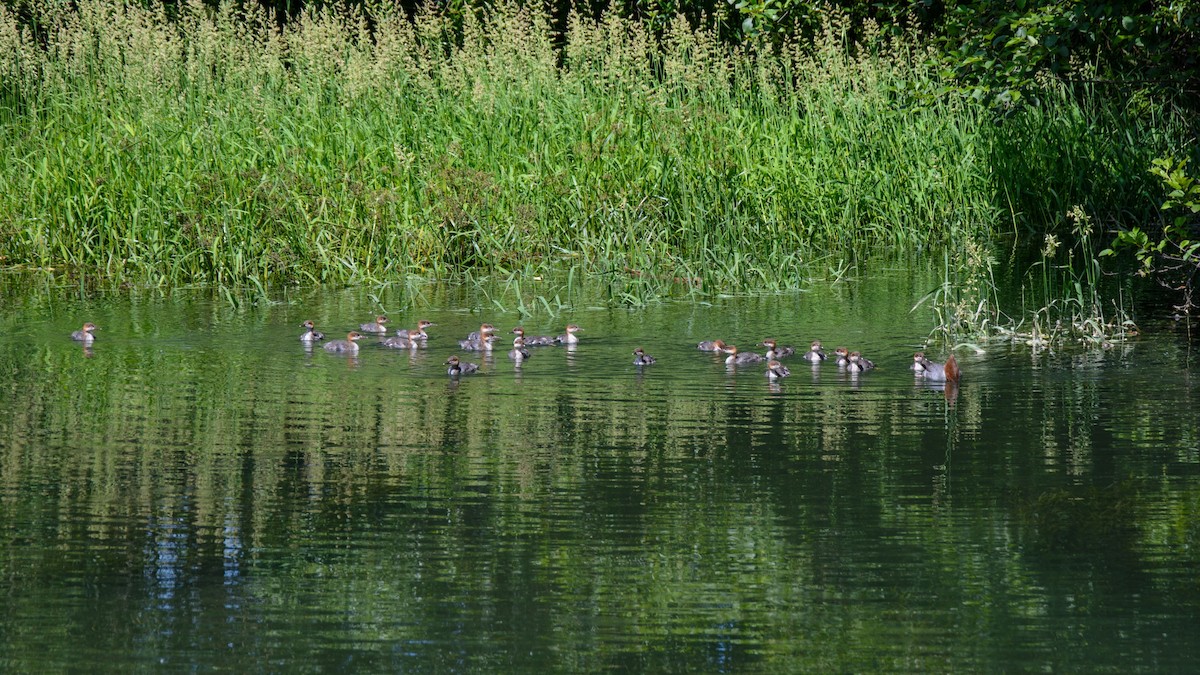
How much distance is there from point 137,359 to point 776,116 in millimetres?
7046

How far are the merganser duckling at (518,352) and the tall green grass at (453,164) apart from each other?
2875mm

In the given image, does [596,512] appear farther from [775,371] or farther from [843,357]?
[843,357]

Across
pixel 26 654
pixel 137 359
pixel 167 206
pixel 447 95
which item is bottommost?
pixel 26 654

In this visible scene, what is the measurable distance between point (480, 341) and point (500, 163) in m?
4.19

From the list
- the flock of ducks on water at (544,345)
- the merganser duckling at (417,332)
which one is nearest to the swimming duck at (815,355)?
the flock of ducks on water at (544,345)

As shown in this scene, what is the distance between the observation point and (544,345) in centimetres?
1010

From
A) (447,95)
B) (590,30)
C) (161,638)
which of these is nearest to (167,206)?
(447,95)

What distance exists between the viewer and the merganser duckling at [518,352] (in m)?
9.77

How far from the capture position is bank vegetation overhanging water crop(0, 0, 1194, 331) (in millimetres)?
13281

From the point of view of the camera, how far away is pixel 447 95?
1509cm

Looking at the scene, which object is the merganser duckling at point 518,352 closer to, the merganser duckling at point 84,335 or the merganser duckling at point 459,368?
the merganser duckling at point 459,368

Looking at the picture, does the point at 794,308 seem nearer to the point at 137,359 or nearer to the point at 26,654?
the point at 137,359

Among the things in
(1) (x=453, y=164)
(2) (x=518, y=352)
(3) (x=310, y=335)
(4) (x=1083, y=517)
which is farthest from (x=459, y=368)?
(1) (x=453, y=164)

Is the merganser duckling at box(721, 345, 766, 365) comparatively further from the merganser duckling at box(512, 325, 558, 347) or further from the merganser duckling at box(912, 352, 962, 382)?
the merganser duckling at box(512, 325, 558, 347)
